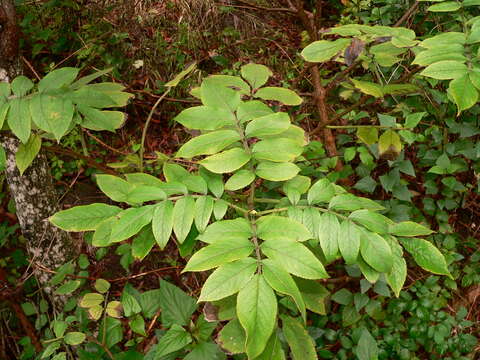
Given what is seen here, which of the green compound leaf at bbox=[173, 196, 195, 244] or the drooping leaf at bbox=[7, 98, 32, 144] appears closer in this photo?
the green compound leaf at bbox=[173, 196, 195, 244]

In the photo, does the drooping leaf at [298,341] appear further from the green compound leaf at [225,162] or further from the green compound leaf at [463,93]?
the green compound leaf at [463,93]

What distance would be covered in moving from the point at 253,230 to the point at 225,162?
250 mm

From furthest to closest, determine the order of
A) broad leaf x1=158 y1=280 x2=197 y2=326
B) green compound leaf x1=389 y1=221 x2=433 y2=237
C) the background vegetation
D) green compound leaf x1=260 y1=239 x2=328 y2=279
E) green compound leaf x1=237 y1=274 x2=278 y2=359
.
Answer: the background vegetation, broad leaf x1=158 y1=280 x2=197 y2=326, green compound leaf x1=389 y1=221 x2=433 y2=237, green compound leaf x1=260 y1=239 x2=328 y2=279, green compound leaf x1=237 y1=274 x2=278 y2=359

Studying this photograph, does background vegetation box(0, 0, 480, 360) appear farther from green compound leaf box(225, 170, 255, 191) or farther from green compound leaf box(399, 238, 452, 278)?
green compound leaf box(399, 238, 452, 278)

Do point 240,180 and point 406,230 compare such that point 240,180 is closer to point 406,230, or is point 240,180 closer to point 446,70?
point 406,230

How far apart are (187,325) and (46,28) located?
2.90 meters

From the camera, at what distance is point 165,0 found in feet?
11.1

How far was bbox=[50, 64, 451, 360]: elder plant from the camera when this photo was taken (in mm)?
1023

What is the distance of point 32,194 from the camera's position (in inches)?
84.4

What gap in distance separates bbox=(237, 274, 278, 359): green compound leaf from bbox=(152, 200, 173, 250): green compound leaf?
0.32 m

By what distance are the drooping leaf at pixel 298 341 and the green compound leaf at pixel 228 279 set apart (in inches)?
16.2

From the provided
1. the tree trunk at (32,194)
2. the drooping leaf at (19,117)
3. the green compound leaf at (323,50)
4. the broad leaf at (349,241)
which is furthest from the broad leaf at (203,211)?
the tree trunk at (32,194)

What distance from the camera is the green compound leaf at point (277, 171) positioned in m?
1.32

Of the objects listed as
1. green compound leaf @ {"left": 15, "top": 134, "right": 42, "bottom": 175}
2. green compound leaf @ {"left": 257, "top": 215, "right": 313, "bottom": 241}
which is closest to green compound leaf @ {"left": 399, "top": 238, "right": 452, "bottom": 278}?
green compound leaf @ {"left": 257, "top": 215, "right": 313, "bottom": 241}
